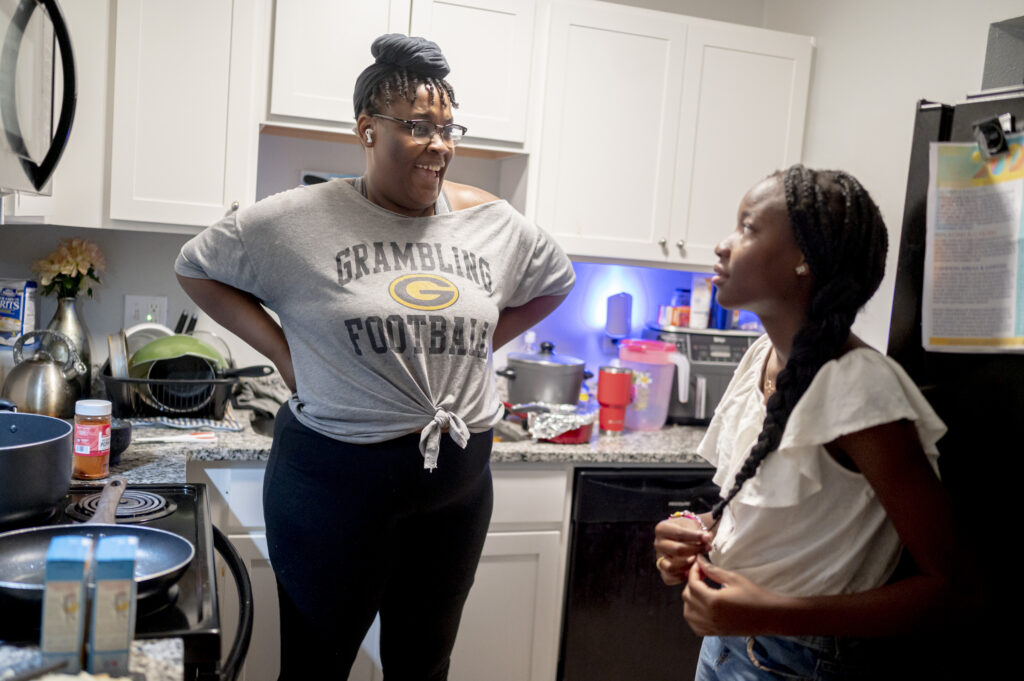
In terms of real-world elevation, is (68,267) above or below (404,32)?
below

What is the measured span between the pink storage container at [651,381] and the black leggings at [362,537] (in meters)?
1.09

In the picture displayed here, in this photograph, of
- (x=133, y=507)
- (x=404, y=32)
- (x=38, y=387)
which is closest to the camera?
(x=133, y=507)

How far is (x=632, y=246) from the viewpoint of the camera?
2.68 meters

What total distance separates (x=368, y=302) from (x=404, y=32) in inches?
44.1

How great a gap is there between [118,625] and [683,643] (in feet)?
6.55

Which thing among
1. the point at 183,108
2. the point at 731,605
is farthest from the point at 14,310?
the point at 731,605

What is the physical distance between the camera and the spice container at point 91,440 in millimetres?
1551

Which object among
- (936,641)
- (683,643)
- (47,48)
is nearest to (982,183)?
(936,641)

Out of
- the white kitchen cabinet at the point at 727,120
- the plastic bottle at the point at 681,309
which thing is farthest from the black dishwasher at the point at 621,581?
the white kitchen cabinet at the point at 727,120

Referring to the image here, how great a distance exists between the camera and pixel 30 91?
1326 mm

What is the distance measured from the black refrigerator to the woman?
762 millimetres

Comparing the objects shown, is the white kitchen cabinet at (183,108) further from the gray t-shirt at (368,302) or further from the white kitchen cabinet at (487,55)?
the gray t-shirt at (368,302)

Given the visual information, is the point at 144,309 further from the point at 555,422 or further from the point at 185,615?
the point at 185,615

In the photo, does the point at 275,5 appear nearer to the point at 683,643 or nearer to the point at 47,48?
the point at 47,48
